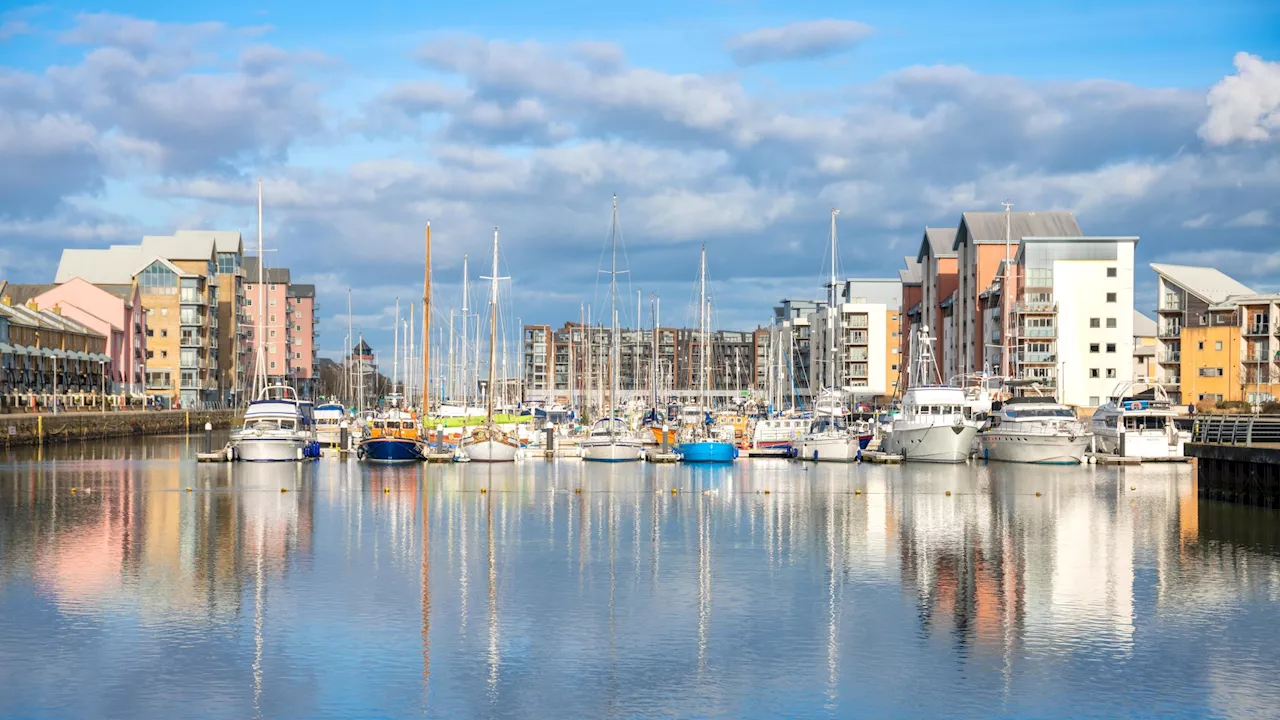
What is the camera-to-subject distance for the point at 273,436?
82.4 metres

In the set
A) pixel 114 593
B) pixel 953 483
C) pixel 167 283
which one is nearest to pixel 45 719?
pixel 114 593

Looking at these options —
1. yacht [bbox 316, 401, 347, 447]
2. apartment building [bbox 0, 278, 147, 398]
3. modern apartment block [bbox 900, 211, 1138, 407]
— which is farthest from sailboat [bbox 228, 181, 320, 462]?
apartment building [bbox 0, 278, 147, 398]

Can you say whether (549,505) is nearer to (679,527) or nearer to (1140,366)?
(679,527)

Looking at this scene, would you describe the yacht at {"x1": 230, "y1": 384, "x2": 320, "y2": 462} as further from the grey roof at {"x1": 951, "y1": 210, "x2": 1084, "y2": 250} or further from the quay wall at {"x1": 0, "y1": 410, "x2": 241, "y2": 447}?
the grey roof at {"x1": 951, "y1": 210, "x2": 1084, "y2": 250}

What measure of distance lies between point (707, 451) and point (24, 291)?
364 feet

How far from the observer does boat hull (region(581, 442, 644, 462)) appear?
282 ft

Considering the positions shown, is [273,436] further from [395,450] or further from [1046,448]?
[1046,448]

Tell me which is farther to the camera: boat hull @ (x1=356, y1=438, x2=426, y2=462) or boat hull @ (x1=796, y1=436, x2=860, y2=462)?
boat hull @ (x1=796, y1=436, x2=860, y2=462)

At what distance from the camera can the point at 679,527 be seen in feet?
156

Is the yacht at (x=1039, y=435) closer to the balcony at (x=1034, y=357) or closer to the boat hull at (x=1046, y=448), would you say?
the boat hull at (x=1046, y=448)

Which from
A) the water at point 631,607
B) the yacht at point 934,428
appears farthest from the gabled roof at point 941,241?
the water at point 631,607

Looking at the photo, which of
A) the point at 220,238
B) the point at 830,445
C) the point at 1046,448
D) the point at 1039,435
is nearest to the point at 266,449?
the point at 830,445

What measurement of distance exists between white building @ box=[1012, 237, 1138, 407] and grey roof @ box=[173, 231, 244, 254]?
107307mm

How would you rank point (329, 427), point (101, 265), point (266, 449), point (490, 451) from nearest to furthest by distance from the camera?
1. point (266, 449)
2. point (490, 451)
3. point (329, 427)
4. point (101, 265)
